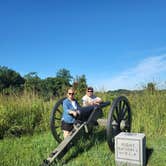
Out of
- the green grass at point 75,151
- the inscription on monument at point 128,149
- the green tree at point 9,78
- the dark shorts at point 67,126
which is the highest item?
the green tree at point 9,78

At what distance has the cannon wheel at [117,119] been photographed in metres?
4.66

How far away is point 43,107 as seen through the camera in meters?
8.70

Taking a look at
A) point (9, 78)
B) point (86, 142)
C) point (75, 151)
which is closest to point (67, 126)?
Answer: point (75, 151)

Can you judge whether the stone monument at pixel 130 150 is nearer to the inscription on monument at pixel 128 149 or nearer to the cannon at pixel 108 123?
the inscription on monument at pixel 128 149

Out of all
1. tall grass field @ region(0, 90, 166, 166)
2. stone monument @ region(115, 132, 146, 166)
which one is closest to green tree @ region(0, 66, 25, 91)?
tall grass field @ region(0, 90, 166, 166)

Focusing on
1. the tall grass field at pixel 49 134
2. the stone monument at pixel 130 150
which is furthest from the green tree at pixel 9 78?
the stone monument at pixel 130 150

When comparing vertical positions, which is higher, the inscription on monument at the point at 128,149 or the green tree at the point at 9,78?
the green tree at the point at 9,78

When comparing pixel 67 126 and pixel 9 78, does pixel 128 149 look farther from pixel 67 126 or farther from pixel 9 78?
pixel 9 78

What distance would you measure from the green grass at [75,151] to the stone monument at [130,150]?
231mm

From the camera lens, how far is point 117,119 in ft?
17.3

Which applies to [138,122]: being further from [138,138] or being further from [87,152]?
[138,138]

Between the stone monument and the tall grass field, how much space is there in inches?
9.1

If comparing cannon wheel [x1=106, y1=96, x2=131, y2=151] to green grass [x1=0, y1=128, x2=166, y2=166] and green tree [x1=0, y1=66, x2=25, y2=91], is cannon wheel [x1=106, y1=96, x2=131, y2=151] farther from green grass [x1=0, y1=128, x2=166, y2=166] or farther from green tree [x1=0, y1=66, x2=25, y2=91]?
green tree [x1=0, y1=66, x2=25, y2=91]

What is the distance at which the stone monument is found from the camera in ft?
14.3
